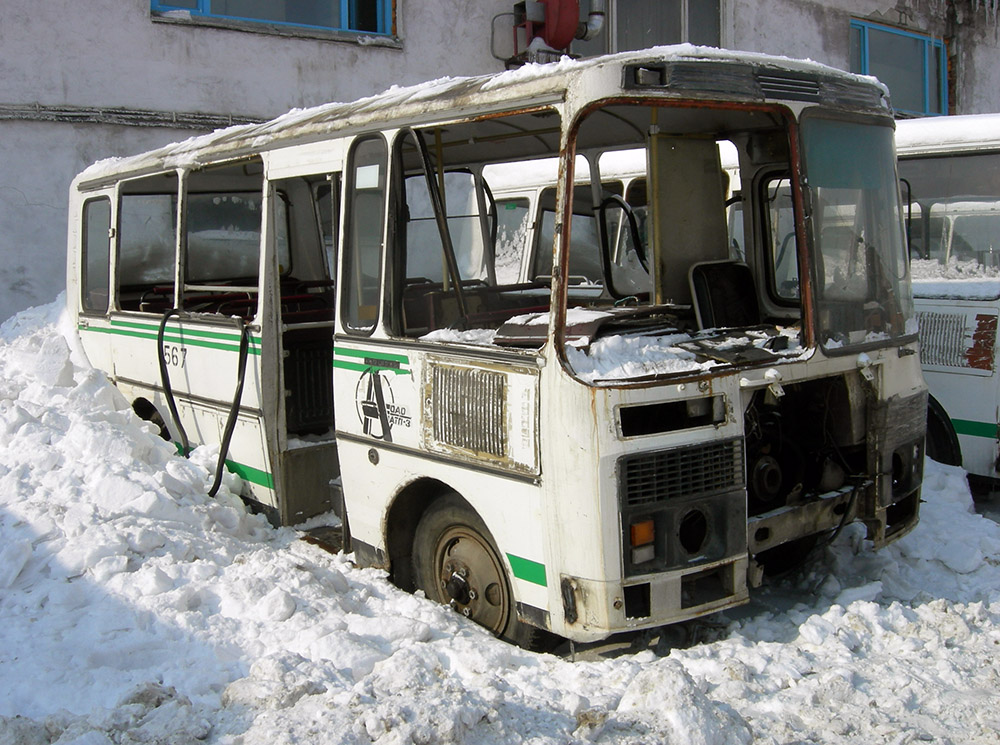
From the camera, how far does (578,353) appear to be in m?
4.06

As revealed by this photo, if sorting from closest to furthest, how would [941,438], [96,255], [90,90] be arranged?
[941,438] < [96,255] < [90,90]

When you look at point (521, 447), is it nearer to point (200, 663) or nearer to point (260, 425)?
point (200, 663)

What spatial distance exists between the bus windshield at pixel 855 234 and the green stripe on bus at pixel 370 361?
1941mm

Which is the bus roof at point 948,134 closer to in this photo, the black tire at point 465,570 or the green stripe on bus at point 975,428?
the green stripe on bus at point 975,428

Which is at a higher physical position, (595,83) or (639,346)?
(595,83)

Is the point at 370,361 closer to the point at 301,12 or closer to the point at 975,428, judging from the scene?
the point at 975,428

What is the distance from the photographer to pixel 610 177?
7.93m

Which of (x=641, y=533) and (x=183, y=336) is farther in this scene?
(x=183, y=336)

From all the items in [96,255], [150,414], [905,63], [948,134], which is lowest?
[150,414]

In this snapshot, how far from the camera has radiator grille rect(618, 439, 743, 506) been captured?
3939 millimetres

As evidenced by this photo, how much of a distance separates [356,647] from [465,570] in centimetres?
73

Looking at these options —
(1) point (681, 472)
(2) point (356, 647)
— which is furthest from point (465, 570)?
(1) point (681, 472)

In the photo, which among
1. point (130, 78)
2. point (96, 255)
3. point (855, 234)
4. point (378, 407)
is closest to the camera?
point (855, 234)

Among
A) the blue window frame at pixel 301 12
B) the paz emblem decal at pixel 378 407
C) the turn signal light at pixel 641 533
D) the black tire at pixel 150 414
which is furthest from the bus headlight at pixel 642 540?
the blue window frame at pixel 301 12
